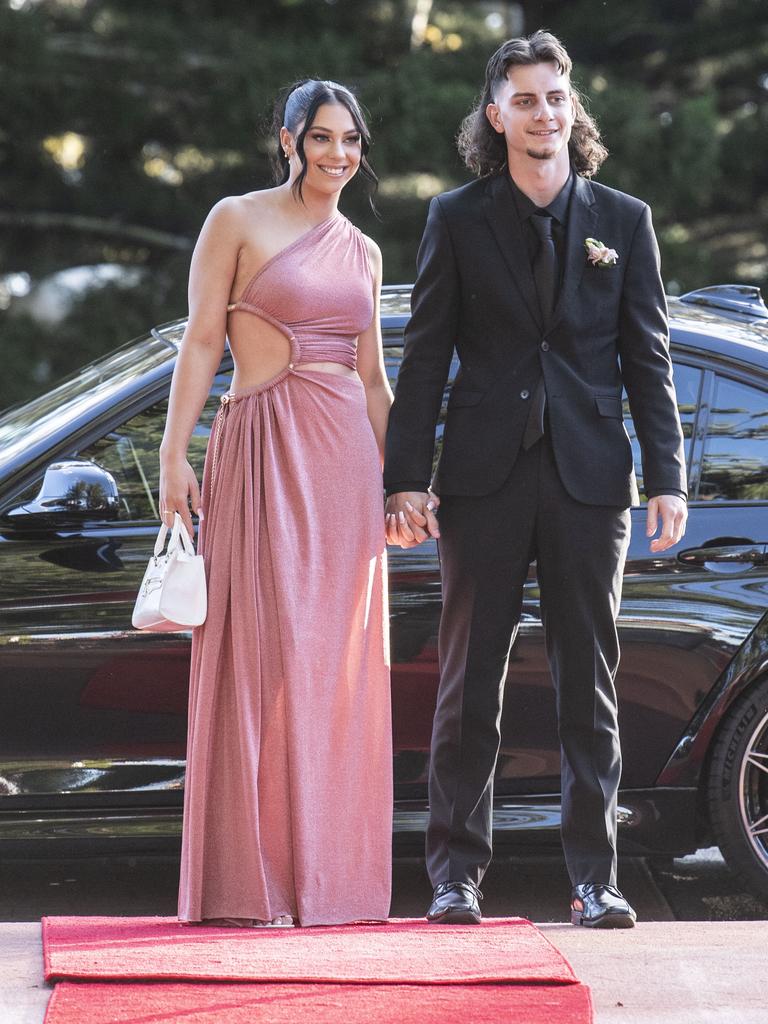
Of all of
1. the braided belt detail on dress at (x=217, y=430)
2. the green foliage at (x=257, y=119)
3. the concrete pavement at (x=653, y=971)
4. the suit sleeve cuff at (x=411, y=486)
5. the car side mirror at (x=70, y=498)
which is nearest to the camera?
the concrete pavement at (x=653, y=971)

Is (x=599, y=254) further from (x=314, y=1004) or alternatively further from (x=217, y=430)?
(x=314, y=1004)

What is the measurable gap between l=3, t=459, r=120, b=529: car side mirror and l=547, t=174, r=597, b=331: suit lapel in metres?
1.27

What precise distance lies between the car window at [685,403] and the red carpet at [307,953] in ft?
4.40

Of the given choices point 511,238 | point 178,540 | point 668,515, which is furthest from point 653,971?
point 511,238

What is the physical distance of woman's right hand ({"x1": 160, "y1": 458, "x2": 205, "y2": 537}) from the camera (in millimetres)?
3602

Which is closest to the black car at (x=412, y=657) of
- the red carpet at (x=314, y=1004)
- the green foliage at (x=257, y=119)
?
the red carpet at (x=314, y=1004)

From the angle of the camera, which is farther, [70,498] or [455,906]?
[70,498]

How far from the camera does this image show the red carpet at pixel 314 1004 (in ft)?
9.48

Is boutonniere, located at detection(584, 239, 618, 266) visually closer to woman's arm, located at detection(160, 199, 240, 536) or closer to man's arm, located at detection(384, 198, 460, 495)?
man's arm, located at detection(384, 198, 460, 495)

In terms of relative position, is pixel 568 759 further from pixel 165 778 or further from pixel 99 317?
pixel 99 317

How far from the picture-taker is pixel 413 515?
141 inches

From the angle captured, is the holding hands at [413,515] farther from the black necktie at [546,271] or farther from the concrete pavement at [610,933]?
the concrete pavement at [610,933]

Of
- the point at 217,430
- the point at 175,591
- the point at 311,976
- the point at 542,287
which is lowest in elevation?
the point at 311,976

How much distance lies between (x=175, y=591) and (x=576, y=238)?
1.19 metres
